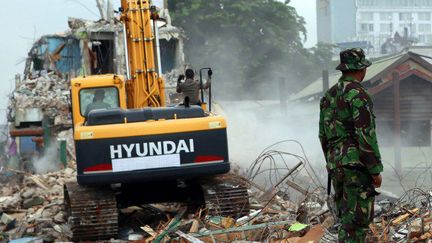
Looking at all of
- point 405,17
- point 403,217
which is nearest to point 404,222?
point 403,217

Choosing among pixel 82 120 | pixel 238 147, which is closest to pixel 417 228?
pixel 82 120

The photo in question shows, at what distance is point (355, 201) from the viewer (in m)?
5.64

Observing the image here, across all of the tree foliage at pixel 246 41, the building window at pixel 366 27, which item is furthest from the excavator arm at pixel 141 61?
the building window at pixel 366 27

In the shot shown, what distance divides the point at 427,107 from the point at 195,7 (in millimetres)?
21969

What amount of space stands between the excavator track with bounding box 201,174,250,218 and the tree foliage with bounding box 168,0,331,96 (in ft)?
109

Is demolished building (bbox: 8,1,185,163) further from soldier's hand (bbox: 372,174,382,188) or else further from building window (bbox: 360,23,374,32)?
building window (bbox: 360,23,374,32)

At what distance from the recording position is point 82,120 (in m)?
10.3

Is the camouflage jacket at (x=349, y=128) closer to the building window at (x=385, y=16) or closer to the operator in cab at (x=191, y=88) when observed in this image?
the operator in cab at (x=191, y=88)

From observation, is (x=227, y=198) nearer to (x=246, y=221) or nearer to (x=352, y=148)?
(x=246, y=221)

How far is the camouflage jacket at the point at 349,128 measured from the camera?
5.46m

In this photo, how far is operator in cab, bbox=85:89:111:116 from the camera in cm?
1044

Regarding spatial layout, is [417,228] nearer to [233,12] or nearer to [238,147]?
[238,147]

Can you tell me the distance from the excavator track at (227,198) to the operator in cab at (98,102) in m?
1.89

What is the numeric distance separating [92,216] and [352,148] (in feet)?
14.5
